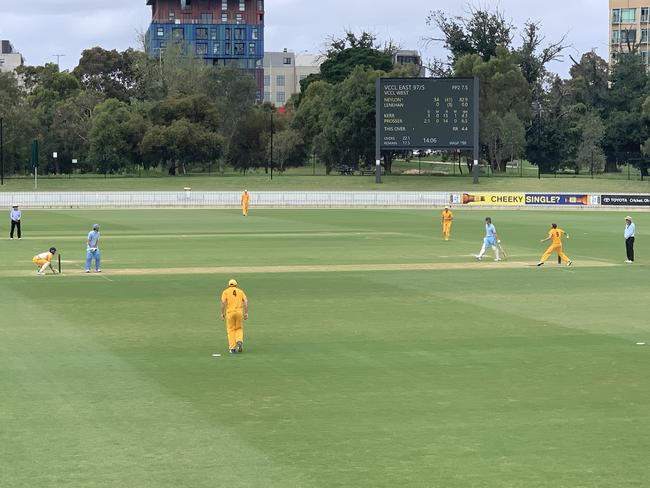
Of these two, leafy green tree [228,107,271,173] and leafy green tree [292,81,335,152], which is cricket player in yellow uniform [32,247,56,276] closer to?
leafy green tree [292,81,335,152]

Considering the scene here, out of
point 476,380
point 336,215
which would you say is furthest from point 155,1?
point 476,380

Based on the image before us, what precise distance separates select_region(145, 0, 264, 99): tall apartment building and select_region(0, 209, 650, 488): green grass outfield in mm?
157290

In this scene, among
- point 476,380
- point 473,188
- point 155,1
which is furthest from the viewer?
point 155,1

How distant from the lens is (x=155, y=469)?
39.8 feet

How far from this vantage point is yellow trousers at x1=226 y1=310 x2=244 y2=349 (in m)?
19.3

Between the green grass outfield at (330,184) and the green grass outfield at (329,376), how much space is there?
162 feet

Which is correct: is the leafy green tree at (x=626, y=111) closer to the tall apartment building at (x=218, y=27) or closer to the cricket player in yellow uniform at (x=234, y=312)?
the tall apartment building at (x=218, y=27)

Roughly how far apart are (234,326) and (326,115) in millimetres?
84344

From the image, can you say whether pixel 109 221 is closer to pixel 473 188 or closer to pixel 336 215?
pixel 336 215

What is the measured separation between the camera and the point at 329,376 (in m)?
17.6

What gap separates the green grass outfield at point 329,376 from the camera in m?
12.4

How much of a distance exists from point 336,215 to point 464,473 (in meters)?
54.8

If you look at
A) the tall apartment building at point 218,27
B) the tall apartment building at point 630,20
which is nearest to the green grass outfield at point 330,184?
the tall apartment building at point 630,20

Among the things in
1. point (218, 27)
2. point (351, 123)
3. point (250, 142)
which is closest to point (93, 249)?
point (351, 123)
